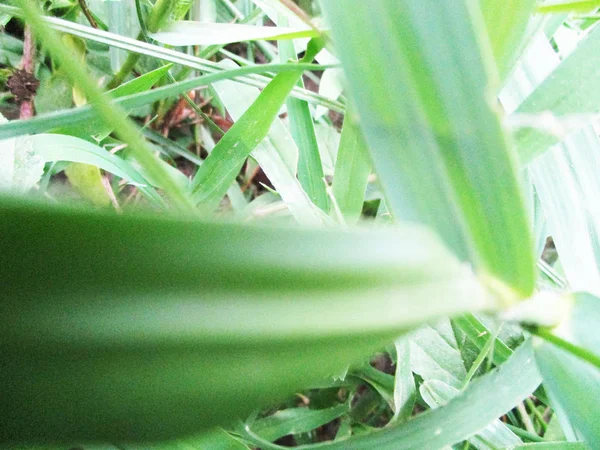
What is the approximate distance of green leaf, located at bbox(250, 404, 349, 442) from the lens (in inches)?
22.4

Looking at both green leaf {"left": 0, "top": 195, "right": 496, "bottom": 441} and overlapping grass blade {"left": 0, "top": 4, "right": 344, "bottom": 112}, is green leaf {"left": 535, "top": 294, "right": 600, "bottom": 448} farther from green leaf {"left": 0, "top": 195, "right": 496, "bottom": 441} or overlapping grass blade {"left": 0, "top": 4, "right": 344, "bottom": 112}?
overlapping grass blade {"left": 0, "top": 4, "right": 344, "bottom": 112}

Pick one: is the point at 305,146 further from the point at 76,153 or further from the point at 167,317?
the point at 167,317

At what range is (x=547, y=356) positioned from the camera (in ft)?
0.79

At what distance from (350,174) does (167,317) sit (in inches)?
17.0

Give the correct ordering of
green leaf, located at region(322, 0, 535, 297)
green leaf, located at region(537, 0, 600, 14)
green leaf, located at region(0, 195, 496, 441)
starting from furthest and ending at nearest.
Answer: green leaf, located at region(537, 0, 600, 14) < green leaf, located at region(322, 0, 535, 297) < green leaf, located at region(0, 195, 496, 441)

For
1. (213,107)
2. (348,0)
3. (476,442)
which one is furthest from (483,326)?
(213,107)

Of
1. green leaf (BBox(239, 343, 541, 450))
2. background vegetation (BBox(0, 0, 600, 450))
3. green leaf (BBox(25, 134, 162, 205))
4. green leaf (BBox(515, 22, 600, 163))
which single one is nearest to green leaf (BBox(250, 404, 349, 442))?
background vegetation (BBox(0, 0, 600, 450))

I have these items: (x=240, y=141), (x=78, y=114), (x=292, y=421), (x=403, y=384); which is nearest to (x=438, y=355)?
(x=403, y=384)

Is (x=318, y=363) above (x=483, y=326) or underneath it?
above

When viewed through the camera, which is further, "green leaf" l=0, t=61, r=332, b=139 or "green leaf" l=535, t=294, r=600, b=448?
"green leaf" l=0, t=61, r=332, b=139

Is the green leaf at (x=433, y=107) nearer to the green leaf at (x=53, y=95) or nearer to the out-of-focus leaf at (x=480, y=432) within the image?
the out-of-focus leaf at (x=480, y=432)

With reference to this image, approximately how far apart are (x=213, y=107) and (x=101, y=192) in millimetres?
273

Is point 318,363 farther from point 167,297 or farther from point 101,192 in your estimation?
point 101,192

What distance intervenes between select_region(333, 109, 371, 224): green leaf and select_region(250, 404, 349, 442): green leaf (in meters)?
0.25
